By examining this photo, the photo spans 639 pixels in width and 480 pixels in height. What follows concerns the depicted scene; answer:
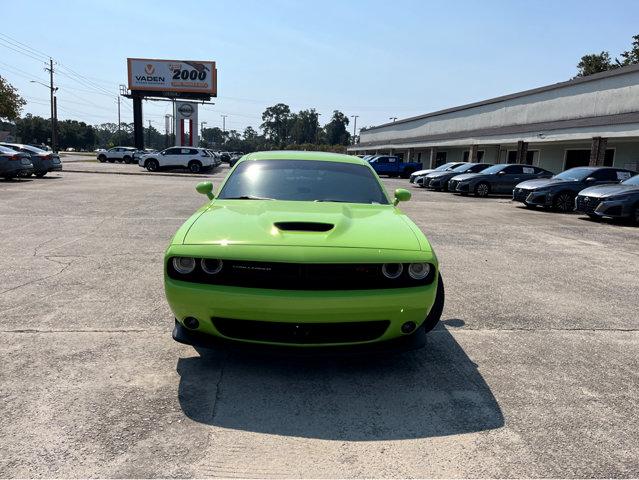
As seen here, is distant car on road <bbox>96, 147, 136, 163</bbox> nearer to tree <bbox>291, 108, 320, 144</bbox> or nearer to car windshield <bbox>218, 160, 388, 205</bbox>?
car windshield <bbox>218, 160, 388, 205</bbox>

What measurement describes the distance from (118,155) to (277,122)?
111914mm

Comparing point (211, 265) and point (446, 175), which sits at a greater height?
point (446, 175)

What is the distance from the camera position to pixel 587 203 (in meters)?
12.4

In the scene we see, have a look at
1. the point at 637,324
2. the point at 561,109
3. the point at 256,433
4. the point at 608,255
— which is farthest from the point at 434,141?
the point at 256,433

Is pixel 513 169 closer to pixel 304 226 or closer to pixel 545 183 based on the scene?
pixel 545 183

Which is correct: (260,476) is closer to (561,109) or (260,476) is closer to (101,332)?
(101,332)

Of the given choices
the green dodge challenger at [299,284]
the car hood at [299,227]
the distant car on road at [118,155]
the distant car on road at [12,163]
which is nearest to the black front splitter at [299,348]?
the green dodge challenger at [299,284]

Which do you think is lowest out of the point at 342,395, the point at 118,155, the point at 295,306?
the point at 342,395

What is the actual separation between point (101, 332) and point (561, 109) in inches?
1082

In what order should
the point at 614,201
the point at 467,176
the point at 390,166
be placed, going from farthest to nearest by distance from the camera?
the point at 390,166
the point at 467,176
the point at 614,201

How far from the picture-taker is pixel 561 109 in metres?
25.5

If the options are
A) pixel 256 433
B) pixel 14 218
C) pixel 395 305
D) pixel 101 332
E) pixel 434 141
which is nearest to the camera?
pixel 256 433

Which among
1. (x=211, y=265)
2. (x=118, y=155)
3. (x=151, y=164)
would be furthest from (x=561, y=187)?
(x=118, y=155)

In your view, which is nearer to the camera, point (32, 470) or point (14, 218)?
point (32, 470)
